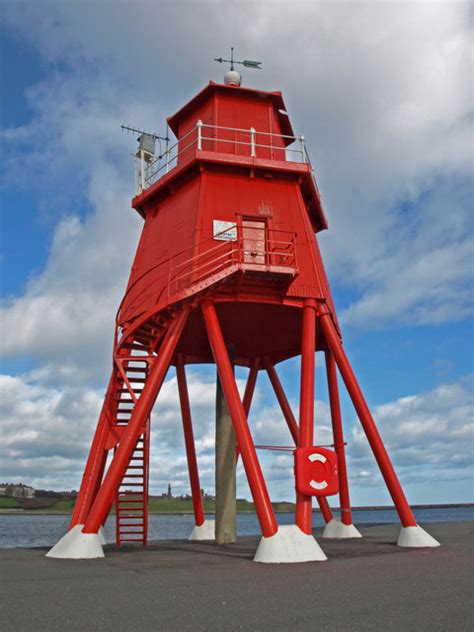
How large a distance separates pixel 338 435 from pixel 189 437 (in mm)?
5541

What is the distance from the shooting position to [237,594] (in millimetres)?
9227

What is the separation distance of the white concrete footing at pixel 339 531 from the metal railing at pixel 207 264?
32.0 feet

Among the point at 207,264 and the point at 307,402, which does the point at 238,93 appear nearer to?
the point at 207,264

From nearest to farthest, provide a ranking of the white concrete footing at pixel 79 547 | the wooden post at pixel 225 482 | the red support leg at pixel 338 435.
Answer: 1. the white concrete footing at pixel 79 547
2. the wooden post at pixel 225 482
3. the red support leg at pixel 338 435

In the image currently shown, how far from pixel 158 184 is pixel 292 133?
246 inches

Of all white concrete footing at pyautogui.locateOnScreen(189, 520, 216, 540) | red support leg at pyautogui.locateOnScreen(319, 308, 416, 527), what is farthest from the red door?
white concrete footing at pyautogui.locateOnScreen(189, 520, 216, 540)

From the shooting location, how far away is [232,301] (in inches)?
664

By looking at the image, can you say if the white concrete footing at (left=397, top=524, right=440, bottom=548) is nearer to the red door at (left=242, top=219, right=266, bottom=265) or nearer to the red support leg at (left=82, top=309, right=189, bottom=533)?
the red support leg at (left=82, top=309, right=189, bottom=533)

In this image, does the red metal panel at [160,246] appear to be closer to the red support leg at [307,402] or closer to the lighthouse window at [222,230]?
the lighthouse window at [222,230]

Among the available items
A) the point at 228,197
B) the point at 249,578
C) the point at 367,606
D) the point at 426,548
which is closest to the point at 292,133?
the point at 228,197

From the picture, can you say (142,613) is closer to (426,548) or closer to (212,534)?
(426,548)

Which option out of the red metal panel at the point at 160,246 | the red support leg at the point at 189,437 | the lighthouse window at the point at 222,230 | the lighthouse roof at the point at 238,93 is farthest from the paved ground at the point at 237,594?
the lighthouse roof at the point at 238,93

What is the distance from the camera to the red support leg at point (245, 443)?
45.2 feet

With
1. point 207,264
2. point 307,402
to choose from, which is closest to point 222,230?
point 207,264
